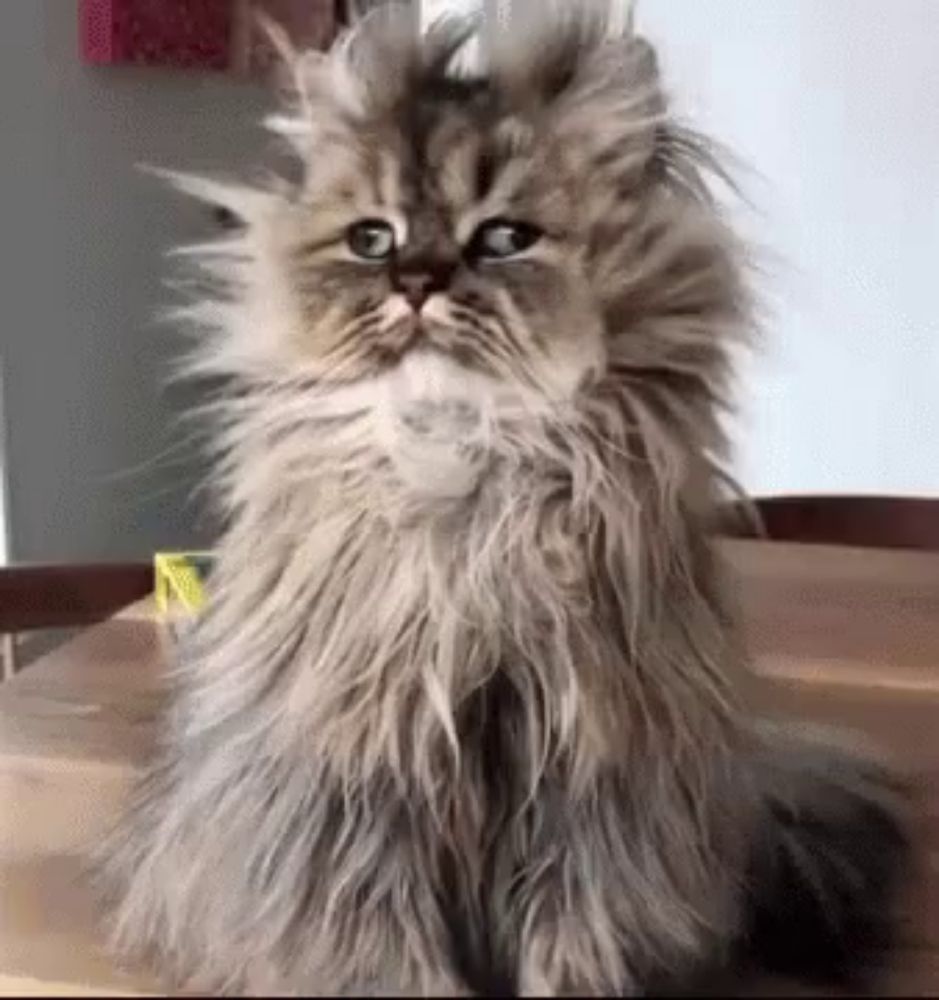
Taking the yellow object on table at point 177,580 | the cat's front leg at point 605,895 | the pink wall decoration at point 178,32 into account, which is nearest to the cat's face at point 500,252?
the cat's front leg at point 605,895

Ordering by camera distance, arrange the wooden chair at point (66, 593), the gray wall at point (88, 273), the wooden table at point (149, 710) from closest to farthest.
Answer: the wooden table at point (149, 710), the wooden chair at point (66, 593), the gray wall at point (88, 273)

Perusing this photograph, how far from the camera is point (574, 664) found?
2.38 feet

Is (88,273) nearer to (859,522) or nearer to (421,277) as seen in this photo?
(859,522)

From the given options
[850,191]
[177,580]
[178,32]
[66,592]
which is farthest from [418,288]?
[850,191]

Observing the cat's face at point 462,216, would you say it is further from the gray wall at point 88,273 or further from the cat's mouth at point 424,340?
the gray wall at point 88,273

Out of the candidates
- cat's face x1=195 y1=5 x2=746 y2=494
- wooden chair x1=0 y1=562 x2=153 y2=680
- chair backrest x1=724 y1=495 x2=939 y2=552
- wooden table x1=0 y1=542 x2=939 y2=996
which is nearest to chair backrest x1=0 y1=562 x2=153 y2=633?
wooden chair x1=0 y1=562 x2=153 y2=680

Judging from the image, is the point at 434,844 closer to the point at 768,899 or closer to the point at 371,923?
the point at 371,923

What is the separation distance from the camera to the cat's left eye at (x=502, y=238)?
73 centimetres

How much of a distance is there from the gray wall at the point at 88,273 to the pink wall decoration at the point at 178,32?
0.09 ft

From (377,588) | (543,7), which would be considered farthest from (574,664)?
(543,7)

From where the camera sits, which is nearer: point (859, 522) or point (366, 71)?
point (366, 71)

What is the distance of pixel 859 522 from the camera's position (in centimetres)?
214

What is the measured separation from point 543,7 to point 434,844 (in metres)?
0.37

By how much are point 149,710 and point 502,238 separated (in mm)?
668
